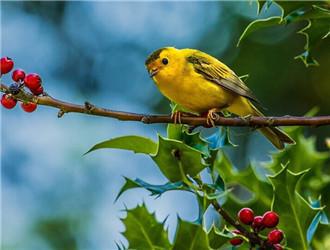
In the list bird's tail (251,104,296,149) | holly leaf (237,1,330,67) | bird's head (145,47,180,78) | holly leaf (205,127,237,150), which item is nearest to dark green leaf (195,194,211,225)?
holly leaf (205,127,237,150)

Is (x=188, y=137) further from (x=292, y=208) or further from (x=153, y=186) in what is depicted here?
(x=292, y=208)

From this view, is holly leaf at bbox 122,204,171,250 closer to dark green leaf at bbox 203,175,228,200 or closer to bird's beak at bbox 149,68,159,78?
dark green leaf at bbox 203,175,228,200

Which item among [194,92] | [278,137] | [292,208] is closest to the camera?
[292,208]

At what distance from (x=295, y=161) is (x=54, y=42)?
7.77 metres

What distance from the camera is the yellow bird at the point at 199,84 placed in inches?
140

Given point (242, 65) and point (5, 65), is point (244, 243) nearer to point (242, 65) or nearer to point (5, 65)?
point (5, 65)

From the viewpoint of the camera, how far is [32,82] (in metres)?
2.24

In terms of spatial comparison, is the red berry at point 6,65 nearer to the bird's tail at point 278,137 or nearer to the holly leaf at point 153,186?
the holly leaf at point 153,186

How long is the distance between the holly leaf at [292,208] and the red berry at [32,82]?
0.80 meters

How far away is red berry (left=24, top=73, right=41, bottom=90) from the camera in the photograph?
88.0 inches

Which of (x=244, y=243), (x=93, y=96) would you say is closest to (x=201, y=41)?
(x=93, y=96)

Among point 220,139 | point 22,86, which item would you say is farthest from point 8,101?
point 220,139

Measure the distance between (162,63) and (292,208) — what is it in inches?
58.9

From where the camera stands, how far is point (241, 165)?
7980 mm
